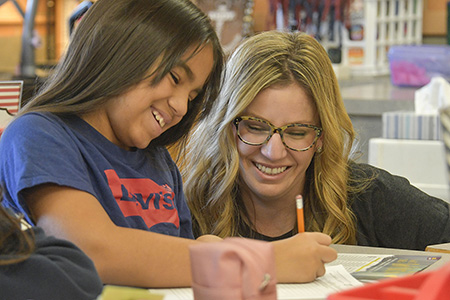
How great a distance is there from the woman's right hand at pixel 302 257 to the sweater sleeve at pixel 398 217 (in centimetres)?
47

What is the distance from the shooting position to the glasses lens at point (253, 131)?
4.33 ft

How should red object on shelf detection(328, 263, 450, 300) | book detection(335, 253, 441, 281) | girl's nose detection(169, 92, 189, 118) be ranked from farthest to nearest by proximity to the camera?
1. girl's nose detection(169, 92, 189, 118)
2. book detection(335, 253, 441, 281)
3. red object on shelf detection(328, 263, 450, 300)

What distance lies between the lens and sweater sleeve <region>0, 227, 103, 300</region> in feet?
2.48

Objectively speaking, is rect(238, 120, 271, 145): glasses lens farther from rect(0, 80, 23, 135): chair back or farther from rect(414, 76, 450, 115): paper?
rect(414, 76, 450, 115): paper

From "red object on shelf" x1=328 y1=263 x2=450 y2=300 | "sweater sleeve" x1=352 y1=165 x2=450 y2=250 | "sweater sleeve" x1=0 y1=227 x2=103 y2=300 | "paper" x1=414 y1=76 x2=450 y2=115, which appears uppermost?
"red object on shelf" x1=328 y1=263 x2=450 y2=300

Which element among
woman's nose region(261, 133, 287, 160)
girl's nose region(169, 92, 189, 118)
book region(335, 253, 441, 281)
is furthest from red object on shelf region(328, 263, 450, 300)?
woman's nose region(261, 133, 287, 160)

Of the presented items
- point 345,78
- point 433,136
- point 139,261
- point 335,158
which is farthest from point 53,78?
point 345,78

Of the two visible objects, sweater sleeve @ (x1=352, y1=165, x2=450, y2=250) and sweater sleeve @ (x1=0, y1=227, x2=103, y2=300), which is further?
sweater sleeve @ (x1=352, y1=165, x2=450, y2=250)

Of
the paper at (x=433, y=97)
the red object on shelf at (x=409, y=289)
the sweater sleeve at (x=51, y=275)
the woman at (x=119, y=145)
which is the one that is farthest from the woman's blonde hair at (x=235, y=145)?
the paper at (x=433, y=97)

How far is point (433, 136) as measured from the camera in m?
2.35

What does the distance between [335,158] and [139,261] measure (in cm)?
64

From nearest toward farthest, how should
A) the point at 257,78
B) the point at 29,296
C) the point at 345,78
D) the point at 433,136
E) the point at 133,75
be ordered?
the point at 29,296 → the point at 133,75 → the point at 257,78 → the point at 433,136 → the point at 345,78

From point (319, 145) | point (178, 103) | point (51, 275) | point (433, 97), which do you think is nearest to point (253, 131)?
point (319, 145)

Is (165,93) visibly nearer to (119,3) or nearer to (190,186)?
(119,3)
